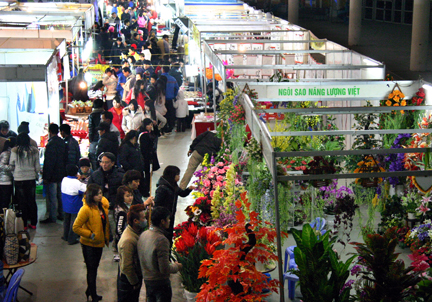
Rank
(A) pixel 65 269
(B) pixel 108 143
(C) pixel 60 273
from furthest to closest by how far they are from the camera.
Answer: (B) pixel 108 143 < (A) pixel 65 269 < (C) pixel 60 273

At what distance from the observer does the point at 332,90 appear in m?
6.97

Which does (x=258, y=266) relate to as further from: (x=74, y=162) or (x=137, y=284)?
(x=74, y=162)

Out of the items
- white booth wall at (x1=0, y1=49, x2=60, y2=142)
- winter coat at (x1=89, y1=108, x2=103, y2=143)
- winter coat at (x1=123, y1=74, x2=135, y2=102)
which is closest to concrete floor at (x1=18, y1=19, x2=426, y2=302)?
winter coat at (x1=89, y1=108, x2=103, y2=143)

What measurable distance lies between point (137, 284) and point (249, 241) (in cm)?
121

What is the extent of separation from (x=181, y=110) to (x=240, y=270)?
8727 millimetres

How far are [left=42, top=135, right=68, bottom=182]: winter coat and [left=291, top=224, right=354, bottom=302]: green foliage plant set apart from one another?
4552 mm

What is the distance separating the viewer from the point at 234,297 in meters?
4.50

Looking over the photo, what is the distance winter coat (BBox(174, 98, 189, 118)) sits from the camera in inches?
508

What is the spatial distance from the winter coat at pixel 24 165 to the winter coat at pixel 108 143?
0.97m

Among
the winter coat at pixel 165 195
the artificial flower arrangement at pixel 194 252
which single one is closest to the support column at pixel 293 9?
the winter coat at pixel 165 195

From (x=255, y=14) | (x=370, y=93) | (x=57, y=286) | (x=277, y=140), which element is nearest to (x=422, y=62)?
(x=255, y=14)

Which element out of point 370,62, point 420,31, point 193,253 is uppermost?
point 420,31

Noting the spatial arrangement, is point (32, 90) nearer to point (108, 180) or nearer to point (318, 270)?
point (108, 180)

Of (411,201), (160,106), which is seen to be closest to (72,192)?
(411,201)
